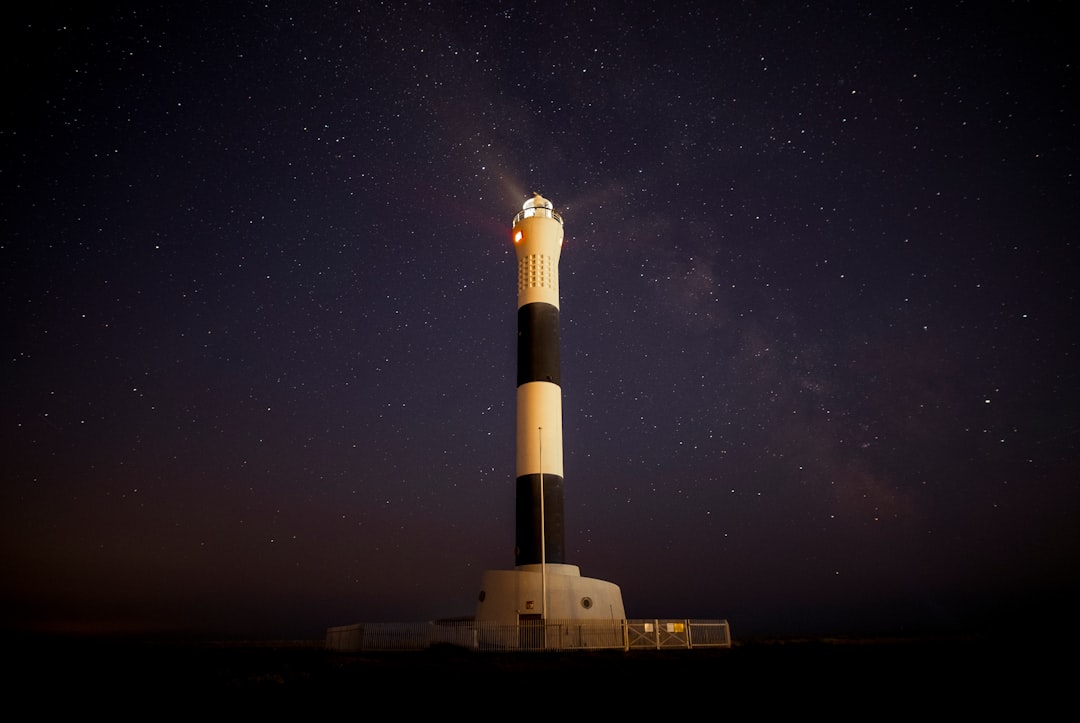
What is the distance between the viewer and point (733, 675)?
15086mm

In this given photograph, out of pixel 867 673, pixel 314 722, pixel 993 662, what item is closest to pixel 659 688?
pixel 867 673

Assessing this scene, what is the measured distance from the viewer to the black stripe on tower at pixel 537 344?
32969 mm

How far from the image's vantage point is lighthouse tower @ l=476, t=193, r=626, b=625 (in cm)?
2884

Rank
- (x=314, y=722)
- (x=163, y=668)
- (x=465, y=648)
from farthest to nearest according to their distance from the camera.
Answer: (x=465, y=648)
(x=163, y=668)
(x=314, y=722)

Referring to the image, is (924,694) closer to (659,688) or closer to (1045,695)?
(1045,695)

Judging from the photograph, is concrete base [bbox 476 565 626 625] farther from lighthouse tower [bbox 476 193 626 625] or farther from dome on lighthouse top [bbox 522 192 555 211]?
dome on lighthouse top [bbox 522 192 555 211]

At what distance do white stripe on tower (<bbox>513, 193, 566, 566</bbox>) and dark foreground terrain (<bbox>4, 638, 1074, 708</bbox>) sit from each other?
973cm


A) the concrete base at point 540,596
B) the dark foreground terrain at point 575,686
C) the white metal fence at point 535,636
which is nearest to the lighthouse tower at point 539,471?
the concrete base at point 540,596

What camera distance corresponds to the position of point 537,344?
33.3 meters

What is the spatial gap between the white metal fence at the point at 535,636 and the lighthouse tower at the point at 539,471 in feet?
5.26

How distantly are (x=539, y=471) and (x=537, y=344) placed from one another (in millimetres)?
6116

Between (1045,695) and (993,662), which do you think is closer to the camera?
(1045,695)

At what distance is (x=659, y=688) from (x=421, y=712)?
4849mm

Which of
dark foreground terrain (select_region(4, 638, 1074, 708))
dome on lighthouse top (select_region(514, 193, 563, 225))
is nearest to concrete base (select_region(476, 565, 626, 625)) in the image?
dark foreground terrain (select_region(4, 638, 1074, 708))
